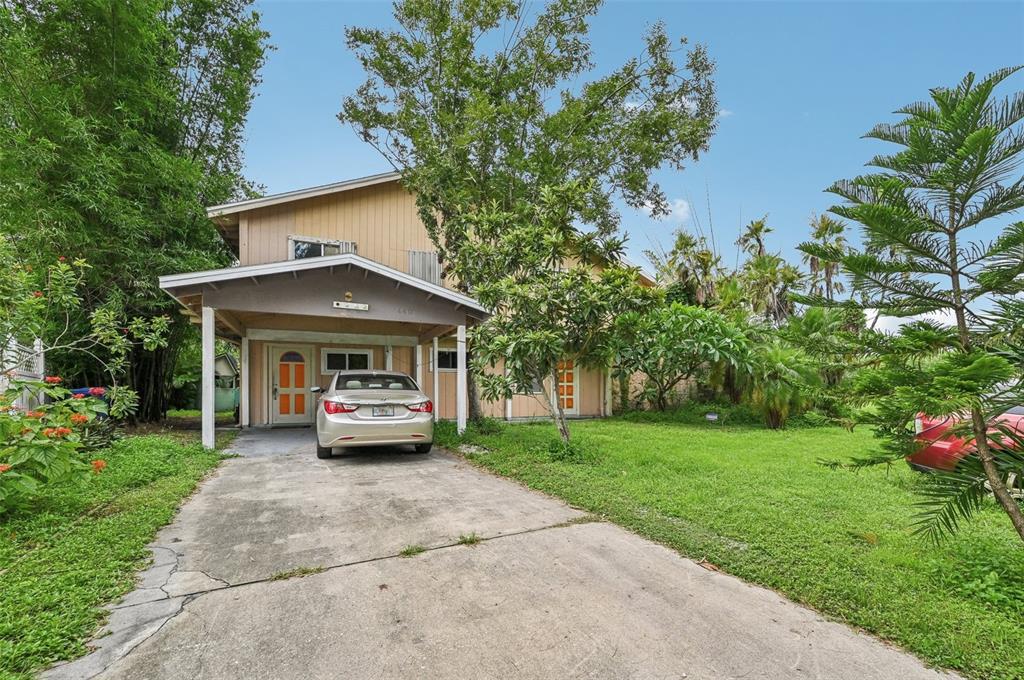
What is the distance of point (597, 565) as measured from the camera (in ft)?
11.2

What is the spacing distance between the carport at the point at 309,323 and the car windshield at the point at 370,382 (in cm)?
137

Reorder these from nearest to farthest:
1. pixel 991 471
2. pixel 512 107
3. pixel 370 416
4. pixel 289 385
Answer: pixel 991 471 < pixel 370 416 < pixel 512 107 < pixel 289 385

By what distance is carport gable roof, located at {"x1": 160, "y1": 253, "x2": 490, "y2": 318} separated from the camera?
7332mm

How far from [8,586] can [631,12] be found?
1270cm

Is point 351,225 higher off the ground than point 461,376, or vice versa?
point 351,225

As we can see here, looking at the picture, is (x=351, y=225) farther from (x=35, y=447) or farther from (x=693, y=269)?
(x=693, y=269)

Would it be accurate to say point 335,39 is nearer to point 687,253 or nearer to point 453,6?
point 453,6

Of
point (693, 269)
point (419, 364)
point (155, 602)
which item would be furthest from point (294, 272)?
point (693, 269)

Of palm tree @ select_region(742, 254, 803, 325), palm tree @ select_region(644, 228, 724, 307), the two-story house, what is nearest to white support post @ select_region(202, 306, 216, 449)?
the two-story house

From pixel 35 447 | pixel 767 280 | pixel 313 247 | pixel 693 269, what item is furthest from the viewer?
pixel 693 269

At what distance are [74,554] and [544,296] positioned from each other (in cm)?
571

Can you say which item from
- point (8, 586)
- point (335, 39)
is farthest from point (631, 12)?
point (8, 586)

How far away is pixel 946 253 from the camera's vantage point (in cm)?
285

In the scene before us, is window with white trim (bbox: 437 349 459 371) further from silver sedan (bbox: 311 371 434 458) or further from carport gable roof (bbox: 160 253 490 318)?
silver sedan (bbox: 311 371 434 458)
